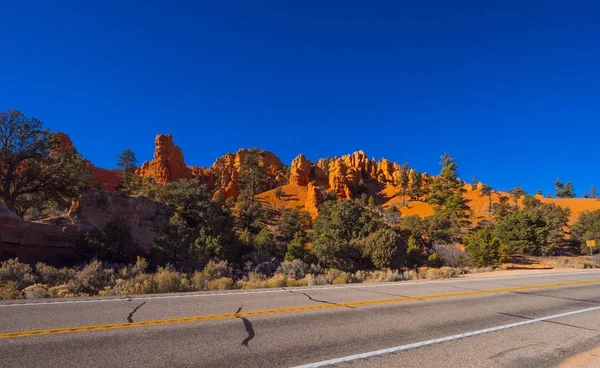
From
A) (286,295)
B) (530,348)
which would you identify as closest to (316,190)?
(286,295)

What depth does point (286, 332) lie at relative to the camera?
245 inches

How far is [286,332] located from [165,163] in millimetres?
76704

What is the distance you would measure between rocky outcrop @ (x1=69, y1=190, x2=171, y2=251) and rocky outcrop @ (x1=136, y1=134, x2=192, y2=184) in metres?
38.3

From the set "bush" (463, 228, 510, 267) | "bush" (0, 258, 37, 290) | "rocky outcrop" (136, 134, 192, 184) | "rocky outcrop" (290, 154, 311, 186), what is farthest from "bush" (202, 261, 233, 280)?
"rocky outcrop" (290, 154, 311, 186)

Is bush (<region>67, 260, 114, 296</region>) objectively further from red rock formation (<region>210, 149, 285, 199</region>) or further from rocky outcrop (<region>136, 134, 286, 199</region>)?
red rock formation (<region>210, 149, 285, 199</region>)

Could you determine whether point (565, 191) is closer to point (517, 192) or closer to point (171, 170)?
point (517, 192)

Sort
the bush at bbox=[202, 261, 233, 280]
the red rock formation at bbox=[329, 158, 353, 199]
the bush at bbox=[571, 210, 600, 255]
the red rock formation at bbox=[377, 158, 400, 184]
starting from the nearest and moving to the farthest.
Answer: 1. the bush at bbox=[202, 261, 233, 280]
2. the bush at bbox=[571, 210, 600, 255]
3. the red rock formation at bbox=[329, 158, 353, 199]
4. the red rock formation at bbox=[377, 158, 400, 184]

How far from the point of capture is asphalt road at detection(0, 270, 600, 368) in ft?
16.0

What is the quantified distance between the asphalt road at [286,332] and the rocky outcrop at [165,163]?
70.8m

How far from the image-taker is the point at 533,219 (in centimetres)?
4734

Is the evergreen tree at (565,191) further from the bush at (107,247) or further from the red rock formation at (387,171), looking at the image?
the bush at (107,247)

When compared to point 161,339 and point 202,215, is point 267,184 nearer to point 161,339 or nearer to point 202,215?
point 202,215

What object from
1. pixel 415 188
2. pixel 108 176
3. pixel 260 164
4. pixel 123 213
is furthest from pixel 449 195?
pixel 108 176

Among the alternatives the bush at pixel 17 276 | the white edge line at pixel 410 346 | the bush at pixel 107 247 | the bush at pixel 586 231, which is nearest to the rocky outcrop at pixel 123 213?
the bush at pixel 107 247
